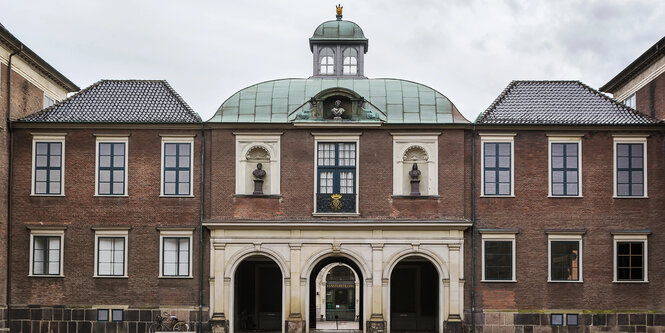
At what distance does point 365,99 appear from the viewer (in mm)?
41906

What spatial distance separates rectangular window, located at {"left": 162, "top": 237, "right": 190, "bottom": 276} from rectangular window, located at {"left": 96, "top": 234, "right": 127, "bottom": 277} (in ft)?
5.66

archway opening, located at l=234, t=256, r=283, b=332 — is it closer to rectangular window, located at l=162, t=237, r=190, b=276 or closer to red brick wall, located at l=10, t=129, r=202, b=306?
rectangular window, located at l=162, t=237, r=190, b=276

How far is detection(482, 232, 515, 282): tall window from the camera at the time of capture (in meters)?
40.6

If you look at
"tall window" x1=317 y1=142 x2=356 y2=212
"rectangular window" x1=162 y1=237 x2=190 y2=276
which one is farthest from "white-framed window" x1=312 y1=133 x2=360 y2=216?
"rectangular window" x1=162 y1=237 x2=190 y2=276

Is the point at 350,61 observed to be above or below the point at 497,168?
above

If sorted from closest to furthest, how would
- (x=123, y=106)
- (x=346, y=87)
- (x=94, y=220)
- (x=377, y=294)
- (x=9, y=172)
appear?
(x=377, y=294)
(x=9, y=172)
(x=94, y=220)
(x=123, y=106)
(x=346, y=87)

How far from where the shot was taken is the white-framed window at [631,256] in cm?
4038

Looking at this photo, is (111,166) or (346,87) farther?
(346,87)

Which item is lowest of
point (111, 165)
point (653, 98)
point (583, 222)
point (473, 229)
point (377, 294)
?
point (377, 294)

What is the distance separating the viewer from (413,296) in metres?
45.0

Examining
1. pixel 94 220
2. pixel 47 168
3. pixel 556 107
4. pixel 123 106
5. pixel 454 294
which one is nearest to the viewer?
pixel 454 294

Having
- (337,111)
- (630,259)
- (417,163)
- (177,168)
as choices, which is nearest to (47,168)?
(177,168)

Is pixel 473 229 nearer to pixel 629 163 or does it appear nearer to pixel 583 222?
pixel 583 222

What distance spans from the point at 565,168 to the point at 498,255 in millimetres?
4712
